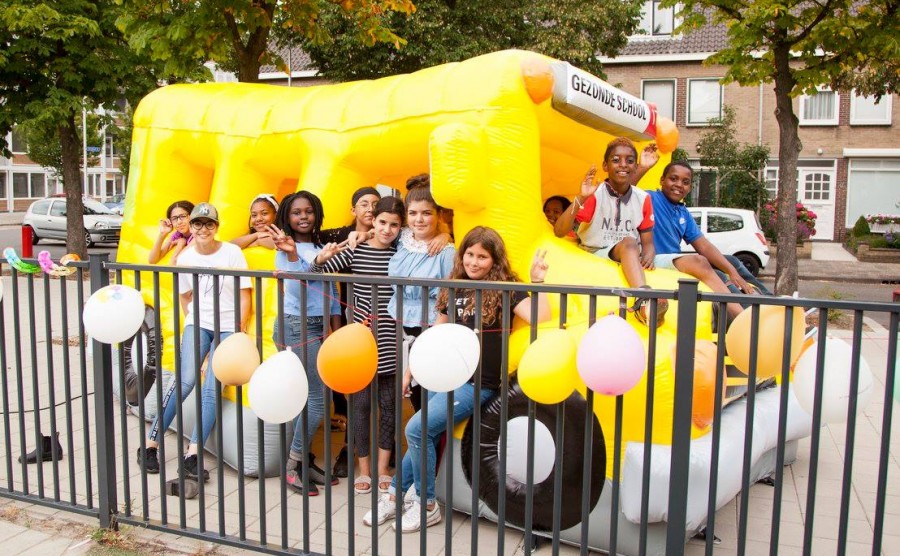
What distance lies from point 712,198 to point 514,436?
21.2 metres

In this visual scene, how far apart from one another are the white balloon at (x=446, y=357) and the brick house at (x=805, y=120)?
2273cm

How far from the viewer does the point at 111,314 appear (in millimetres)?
3314

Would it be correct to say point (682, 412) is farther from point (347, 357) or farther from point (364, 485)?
point (364, 485)

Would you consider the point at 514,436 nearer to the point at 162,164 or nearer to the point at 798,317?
the point at 798,317

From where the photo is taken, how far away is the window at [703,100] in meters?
24.2

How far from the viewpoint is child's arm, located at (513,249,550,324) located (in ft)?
10.8

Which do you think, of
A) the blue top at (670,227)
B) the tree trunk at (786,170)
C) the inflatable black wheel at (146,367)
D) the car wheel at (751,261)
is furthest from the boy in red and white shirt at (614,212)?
the car wheel at (751,261)

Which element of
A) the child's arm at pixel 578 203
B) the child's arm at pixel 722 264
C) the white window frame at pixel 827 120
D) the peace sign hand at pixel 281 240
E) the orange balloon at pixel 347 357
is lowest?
the orange balloon at pixel 347 357

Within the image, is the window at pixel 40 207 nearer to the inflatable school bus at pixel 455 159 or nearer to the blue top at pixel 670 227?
the inflatable school bus at pixel 455 159

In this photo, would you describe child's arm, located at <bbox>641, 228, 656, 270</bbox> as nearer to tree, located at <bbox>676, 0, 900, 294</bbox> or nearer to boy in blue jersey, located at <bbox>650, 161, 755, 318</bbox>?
boy in blue jersey, located at <bbox>650, 161, 755, 318</bbox>

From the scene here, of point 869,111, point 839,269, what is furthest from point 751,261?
point 869,111

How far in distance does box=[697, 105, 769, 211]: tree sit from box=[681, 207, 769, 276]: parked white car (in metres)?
6.93

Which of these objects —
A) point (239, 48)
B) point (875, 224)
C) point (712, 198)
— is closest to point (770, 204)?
point (712, 198)

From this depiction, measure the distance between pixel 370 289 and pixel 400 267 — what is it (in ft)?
0.69
